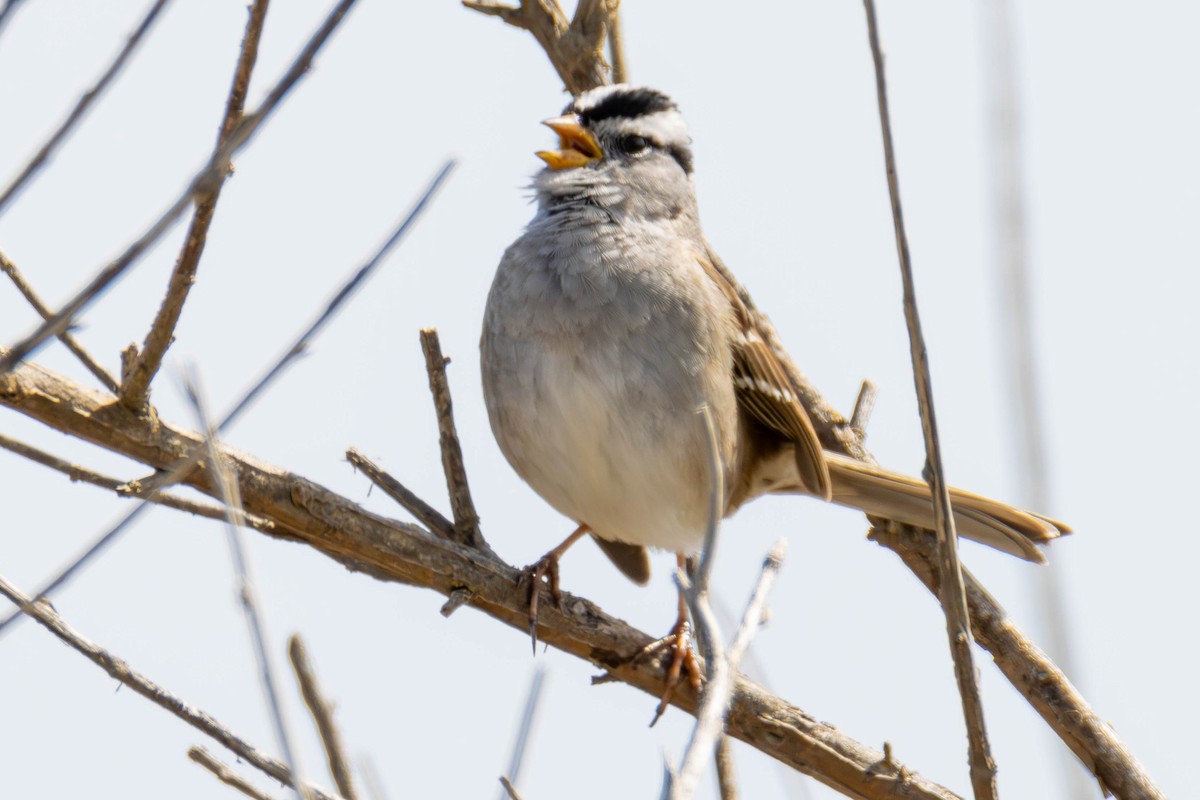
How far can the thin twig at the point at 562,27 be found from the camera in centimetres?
316

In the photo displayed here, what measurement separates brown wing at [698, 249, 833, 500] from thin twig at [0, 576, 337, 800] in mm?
1979

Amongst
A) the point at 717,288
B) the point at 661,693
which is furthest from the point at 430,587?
the point at 717,288

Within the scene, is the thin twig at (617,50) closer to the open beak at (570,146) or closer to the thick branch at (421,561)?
the open beak at (570,146)

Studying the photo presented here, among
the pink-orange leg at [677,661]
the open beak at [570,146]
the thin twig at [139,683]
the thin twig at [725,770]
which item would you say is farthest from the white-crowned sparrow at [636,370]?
the thin twig at [139,683]

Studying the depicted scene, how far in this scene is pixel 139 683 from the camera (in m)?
1.63

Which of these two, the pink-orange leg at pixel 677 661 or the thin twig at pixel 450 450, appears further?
the pink-orange leg at pixel 677 661

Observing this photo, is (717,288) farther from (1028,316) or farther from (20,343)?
(20,343)

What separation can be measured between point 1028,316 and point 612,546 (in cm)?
253

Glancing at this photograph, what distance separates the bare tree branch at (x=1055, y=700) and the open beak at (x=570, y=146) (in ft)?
4.65

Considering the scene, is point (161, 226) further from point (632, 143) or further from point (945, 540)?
point (632, 143)

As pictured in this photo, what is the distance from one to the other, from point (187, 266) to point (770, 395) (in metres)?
1.80

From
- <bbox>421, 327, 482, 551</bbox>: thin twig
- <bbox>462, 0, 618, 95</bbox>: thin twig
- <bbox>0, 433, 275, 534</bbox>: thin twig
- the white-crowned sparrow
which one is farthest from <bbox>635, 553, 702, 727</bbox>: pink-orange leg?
<bbox>462, 0, 618, 95</bbox>: thin twig

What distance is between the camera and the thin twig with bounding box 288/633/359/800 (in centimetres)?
133

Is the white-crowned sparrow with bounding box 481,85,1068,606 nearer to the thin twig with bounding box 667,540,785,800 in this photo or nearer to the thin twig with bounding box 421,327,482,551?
the thin twig with bounding box 421,327,482,551
